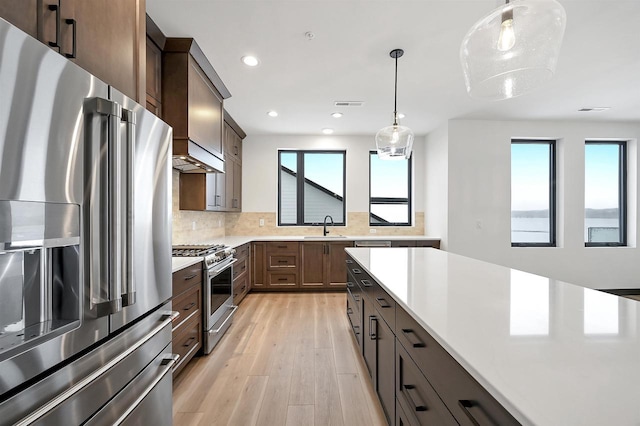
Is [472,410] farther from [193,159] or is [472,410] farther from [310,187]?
[310,187]

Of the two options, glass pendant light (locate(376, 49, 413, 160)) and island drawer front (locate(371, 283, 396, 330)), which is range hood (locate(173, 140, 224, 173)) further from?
island drawer front (locate(371, 283, 396, 330))

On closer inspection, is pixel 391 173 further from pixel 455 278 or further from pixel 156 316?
pixel 156 316

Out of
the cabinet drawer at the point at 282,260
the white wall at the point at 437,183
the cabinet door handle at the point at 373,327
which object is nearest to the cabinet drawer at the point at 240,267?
the cabinet drawer at the point at 282,260

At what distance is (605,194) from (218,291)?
19.4 ft

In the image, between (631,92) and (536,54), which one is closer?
(536,54)

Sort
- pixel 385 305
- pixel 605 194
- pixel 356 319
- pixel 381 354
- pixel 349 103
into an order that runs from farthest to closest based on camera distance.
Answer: pixel 605 194
pixel 349 103
pixel 356 319
pixel 381 354
pixel 385 305

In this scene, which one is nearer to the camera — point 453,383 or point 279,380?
point 453,383

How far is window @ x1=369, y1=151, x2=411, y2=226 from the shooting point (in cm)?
557

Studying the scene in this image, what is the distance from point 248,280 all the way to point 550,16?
14.1ft

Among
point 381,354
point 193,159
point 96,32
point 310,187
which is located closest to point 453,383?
point 381,354

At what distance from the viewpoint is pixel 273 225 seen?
213 inches

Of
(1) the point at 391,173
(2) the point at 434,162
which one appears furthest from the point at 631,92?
(1) the point at 391,173

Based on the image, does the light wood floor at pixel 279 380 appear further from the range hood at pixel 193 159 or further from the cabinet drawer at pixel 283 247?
the range hood at pixel 193 159

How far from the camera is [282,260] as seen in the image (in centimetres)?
475
